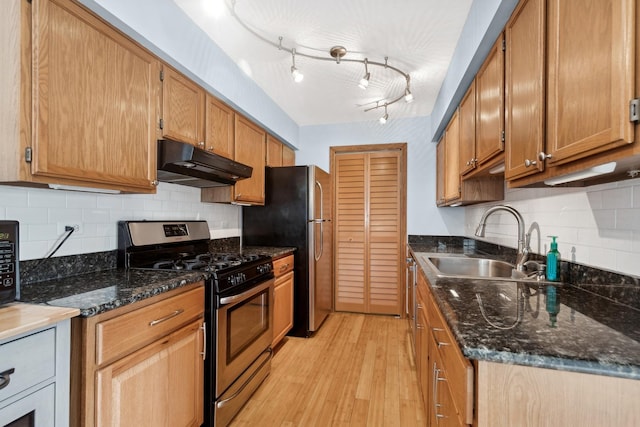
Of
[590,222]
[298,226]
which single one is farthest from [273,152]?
[590,222]

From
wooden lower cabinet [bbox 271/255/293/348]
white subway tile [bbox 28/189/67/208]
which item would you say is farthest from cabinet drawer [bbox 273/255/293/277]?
white subway tile [bbox 28/189/67/208]

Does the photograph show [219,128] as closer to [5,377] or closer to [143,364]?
[143,364]

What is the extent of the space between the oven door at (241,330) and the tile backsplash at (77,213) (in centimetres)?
81

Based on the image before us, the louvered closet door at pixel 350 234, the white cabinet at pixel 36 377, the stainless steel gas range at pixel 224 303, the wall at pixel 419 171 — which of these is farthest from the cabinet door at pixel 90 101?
the wall at pixel 419 171

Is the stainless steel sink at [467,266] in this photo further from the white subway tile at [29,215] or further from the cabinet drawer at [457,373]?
the white subway tile at [29,215]

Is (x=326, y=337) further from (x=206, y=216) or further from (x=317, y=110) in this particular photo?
(x=317, y=110)

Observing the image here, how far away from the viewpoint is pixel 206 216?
106 inches

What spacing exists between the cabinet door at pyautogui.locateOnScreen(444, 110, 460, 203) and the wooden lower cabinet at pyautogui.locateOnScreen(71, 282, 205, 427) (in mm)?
2051

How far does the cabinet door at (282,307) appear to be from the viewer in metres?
2.63

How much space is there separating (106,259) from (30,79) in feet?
3.26

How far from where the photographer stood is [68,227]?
1.55m

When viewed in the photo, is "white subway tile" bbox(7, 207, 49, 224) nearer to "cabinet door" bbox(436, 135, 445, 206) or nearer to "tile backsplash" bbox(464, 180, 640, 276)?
"tile backsplash" bbox(464, 180, 640, 276)

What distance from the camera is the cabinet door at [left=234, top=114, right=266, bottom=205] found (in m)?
2.62

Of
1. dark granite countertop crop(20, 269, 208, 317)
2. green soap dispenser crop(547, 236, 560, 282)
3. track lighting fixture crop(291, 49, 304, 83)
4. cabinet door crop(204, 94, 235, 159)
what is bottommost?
dark granite countertop crop(20, 269, 208, 317)
